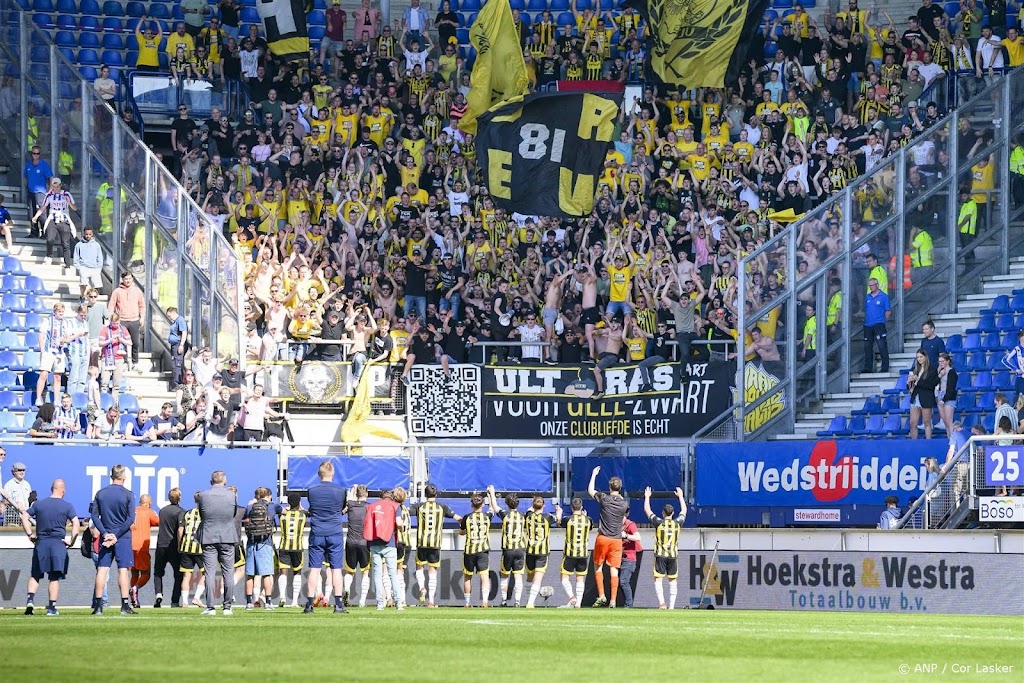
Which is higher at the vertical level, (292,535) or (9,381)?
(9,381)

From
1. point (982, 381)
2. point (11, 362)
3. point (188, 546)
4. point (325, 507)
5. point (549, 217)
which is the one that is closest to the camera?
point (325, 507)

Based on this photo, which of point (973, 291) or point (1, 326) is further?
point (973, 291)

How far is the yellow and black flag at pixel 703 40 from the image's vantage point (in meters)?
34.0

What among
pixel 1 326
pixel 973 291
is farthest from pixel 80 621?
pixel 973 291

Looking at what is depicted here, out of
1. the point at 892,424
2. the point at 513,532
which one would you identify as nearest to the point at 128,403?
the point at 513,532

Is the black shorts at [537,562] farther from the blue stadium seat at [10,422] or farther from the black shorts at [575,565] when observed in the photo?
the blue stadium seat at [10,422]

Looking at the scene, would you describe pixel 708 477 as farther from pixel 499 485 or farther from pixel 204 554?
pixel 204 554

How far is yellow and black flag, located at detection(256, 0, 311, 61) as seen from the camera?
3619cm

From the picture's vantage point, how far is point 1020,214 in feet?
95.4

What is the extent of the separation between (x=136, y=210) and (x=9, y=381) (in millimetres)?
4114

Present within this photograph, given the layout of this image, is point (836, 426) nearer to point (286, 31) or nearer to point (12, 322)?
point (12, 322)

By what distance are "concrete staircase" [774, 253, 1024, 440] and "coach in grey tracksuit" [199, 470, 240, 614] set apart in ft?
35.9

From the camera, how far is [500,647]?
15.0 meters

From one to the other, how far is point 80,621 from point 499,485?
10342 millimetres
